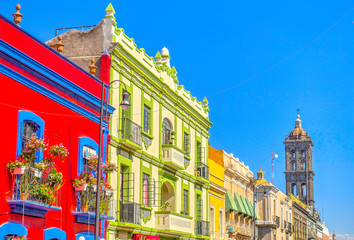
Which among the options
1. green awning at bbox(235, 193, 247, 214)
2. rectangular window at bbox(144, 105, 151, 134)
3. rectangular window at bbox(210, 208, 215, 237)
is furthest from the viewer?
green awning at bbox(235, 193, 247, 214)

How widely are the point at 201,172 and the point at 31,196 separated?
18.3 metres

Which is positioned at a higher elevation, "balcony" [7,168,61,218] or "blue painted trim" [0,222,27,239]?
"balcony" [7,168,61,218]

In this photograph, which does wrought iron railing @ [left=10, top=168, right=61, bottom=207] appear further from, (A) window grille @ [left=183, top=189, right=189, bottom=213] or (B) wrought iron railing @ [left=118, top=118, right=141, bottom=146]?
Result: (A) window grille @ [left=183, top=189, right=189, bottom=213]

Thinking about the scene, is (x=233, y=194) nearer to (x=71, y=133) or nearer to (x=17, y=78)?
(x=71, y=133)

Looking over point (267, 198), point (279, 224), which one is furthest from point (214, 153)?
point (279, 224)

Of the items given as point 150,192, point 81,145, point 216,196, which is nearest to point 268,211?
point 216,196

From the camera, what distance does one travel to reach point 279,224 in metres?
59.7

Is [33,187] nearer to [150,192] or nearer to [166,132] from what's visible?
[150,192]

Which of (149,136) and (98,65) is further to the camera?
(149,136)

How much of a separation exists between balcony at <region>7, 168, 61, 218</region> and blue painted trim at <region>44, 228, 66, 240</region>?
56cm

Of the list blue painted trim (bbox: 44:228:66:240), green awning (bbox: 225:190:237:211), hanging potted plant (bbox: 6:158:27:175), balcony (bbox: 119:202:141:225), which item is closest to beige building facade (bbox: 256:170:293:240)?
green awning (bbox: 225:190:237:211)

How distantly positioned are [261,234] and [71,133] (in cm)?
3945

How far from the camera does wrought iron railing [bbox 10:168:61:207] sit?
1645 centimetres

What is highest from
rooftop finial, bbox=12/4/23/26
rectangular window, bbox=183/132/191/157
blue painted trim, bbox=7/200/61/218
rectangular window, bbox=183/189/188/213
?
rooftop finial, bbox=12/4/23/26
